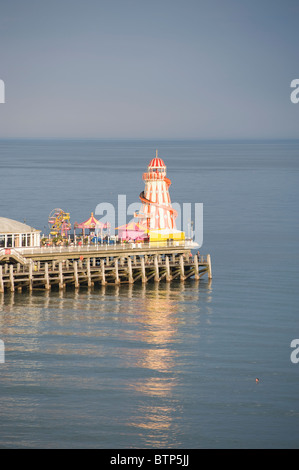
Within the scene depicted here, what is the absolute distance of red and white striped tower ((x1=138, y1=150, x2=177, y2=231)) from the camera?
76250 millimetres

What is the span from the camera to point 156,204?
7662 cm

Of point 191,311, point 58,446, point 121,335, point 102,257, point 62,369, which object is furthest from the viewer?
point 102,257

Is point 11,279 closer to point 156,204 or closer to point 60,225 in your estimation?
point 60,225

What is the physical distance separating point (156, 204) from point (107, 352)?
26390mm

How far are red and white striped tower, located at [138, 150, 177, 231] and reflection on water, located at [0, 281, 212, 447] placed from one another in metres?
7.32

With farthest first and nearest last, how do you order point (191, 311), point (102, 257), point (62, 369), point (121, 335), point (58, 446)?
point (102, 257), point (191, 311), point (121, 335), point (62, 369), point (58, 446)

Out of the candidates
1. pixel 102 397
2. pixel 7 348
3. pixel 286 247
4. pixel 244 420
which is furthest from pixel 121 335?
pixel 286 247

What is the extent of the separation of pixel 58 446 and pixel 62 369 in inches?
372

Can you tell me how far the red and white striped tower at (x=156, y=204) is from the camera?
250 feet

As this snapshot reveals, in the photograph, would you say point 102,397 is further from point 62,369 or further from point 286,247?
point 286,247

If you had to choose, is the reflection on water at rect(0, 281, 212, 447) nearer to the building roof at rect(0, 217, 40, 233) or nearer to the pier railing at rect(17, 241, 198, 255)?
the pier railing at rect(17, 241, 198, 255)

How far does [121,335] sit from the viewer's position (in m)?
55.5

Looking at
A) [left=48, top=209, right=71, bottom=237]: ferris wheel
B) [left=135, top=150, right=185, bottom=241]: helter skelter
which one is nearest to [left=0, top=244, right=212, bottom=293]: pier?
[left=135, top=150, right=185, bottom=241]: helter skelter

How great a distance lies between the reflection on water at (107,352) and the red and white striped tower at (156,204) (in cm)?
732
